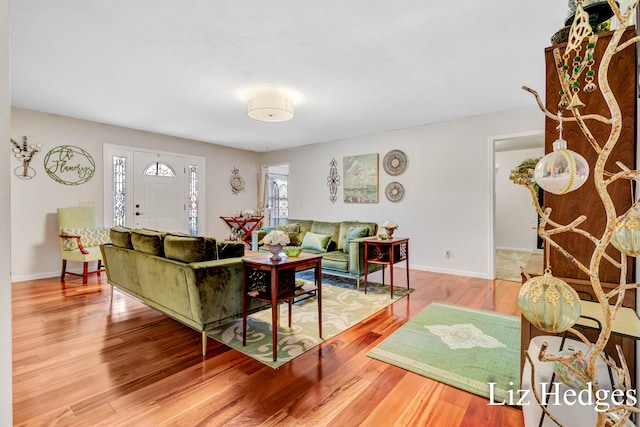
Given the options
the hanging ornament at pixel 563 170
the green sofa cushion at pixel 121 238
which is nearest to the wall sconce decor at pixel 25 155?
the green sofa cushion at pixel 121 238

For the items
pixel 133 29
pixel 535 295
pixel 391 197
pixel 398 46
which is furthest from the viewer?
pixel 391 197

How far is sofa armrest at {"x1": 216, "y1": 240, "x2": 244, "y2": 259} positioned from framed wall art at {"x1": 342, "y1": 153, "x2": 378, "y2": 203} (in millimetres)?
3560

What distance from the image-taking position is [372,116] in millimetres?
4582

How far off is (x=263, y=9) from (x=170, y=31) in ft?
2.71

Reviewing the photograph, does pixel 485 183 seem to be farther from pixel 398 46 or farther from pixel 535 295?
pixel 535 295

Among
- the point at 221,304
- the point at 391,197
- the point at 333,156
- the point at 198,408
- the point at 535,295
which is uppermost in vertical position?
the point at 333,156

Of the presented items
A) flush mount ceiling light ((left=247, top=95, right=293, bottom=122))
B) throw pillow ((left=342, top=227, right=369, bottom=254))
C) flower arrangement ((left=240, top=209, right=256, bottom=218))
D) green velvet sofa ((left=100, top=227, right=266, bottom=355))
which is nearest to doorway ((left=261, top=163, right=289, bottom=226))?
flower arrangement ((left=240, top=209, right=256, bottom=218))

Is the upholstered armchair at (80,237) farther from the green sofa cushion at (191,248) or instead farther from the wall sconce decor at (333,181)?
the wall sconce decor at (333,181)

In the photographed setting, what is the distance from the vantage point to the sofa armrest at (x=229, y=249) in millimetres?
2543

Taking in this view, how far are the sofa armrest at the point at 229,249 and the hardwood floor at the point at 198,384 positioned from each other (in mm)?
721

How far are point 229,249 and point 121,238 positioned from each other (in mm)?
1379

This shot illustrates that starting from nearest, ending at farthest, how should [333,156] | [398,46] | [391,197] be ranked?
[398,46]
[391,197]
[333,156]

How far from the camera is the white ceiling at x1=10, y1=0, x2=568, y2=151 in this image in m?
2.13

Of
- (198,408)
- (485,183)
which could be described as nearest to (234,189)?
(485,183)
